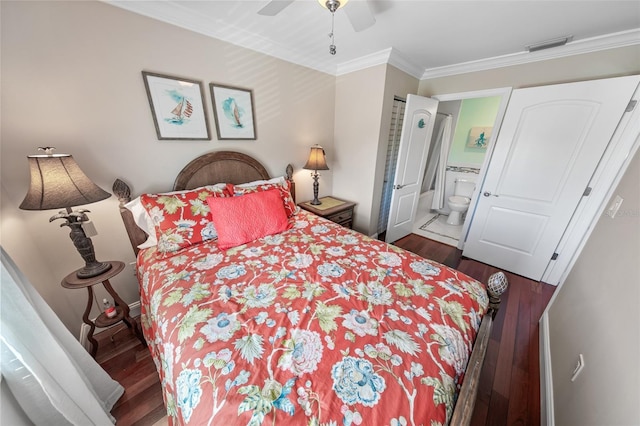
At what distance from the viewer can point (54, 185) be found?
107 centimetres

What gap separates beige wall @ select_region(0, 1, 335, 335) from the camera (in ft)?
3.79

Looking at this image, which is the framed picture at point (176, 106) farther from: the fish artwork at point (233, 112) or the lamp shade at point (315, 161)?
the lamp shade at point (315, 161)

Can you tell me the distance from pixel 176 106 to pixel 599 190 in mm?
3678

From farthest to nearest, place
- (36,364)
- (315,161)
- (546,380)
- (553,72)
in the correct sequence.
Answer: (315,161), (553,72), (546,380), (36,364)

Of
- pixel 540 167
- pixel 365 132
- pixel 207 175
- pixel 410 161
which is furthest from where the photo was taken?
pixel 410 161

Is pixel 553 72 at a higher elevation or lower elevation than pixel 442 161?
higher

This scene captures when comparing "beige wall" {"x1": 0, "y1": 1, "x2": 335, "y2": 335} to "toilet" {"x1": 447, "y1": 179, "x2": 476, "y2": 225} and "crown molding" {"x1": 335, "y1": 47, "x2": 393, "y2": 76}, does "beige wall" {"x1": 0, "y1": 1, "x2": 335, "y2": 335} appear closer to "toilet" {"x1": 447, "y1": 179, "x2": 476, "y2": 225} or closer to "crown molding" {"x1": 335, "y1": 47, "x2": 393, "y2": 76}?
"crown molding" {"x1": 335, "y1": 47, "x2": 393, "y2": 76}

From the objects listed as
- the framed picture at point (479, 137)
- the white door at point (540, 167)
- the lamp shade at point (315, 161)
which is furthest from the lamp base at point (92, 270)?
the framed picture at point (479, 137)

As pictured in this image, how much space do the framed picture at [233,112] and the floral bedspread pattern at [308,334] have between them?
1120mm

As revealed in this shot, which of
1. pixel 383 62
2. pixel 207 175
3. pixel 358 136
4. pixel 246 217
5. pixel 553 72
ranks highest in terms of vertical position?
pixel 383 62

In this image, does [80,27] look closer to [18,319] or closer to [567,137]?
[18,319]

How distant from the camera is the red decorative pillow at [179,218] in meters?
1.47

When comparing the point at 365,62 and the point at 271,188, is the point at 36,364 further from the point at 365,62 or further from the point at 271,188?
the point at 365,62

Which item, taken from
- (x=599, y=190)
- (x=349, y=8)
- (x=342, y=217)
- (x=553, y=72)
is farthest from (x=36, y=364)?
(x=553, y=72)
